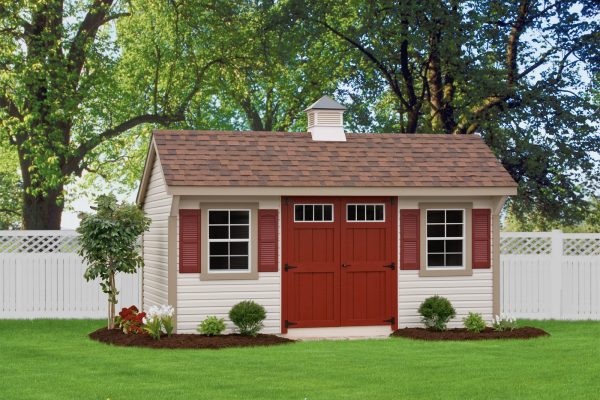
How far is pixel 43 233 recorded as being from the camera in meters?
19.8

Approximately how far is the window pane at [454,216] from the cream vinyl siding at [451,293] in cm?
92

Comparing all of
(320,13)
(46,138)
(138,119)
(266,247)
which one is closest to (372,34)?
(320,13)

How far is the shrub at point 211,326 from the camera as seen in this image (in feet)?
50.4

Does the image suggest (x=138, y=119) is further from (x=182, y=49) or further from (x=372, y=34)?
(x=372, y=34)

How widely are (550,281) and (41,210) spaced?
13.4 m

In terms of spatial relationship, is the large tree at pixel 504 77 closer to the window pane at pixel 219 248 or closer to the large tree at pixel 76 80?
the large tree at pixel 76 80

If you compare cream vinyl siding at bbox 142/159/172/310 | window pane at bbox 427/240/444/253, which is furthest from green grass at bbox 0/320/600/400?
window pane at bbox 427/240/444/253

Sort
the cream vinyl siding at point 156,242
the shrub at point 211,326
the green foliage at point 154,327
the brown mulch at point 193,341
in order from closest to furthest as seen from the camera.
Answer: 1. the brown mulch at point 193,341
2. the green foliage at point 154,327
3. the shrub at point 211,326
4. the cream vinyl siding at point 156,242

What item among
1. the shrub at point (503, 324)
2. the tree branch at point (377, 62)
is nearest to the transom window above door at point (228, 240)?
the shrub at point (503, 324)

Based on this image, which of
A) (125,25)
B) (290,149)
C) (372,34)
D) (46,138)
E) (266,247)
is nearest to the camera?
(266,247)

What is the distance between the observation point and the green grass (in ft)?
34.9

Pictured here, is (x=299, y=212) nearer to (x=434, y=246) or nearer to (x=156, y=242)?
(x=434, y=246)

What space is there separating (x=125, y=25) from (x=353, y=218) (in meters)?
17.0

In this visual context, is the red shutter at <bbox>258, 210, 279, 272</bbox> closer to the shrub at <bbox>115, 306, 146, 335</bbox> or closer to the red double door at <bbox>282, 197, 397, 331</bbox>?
the red double door at <bbox>282, 197, 397, 331</bbox>
